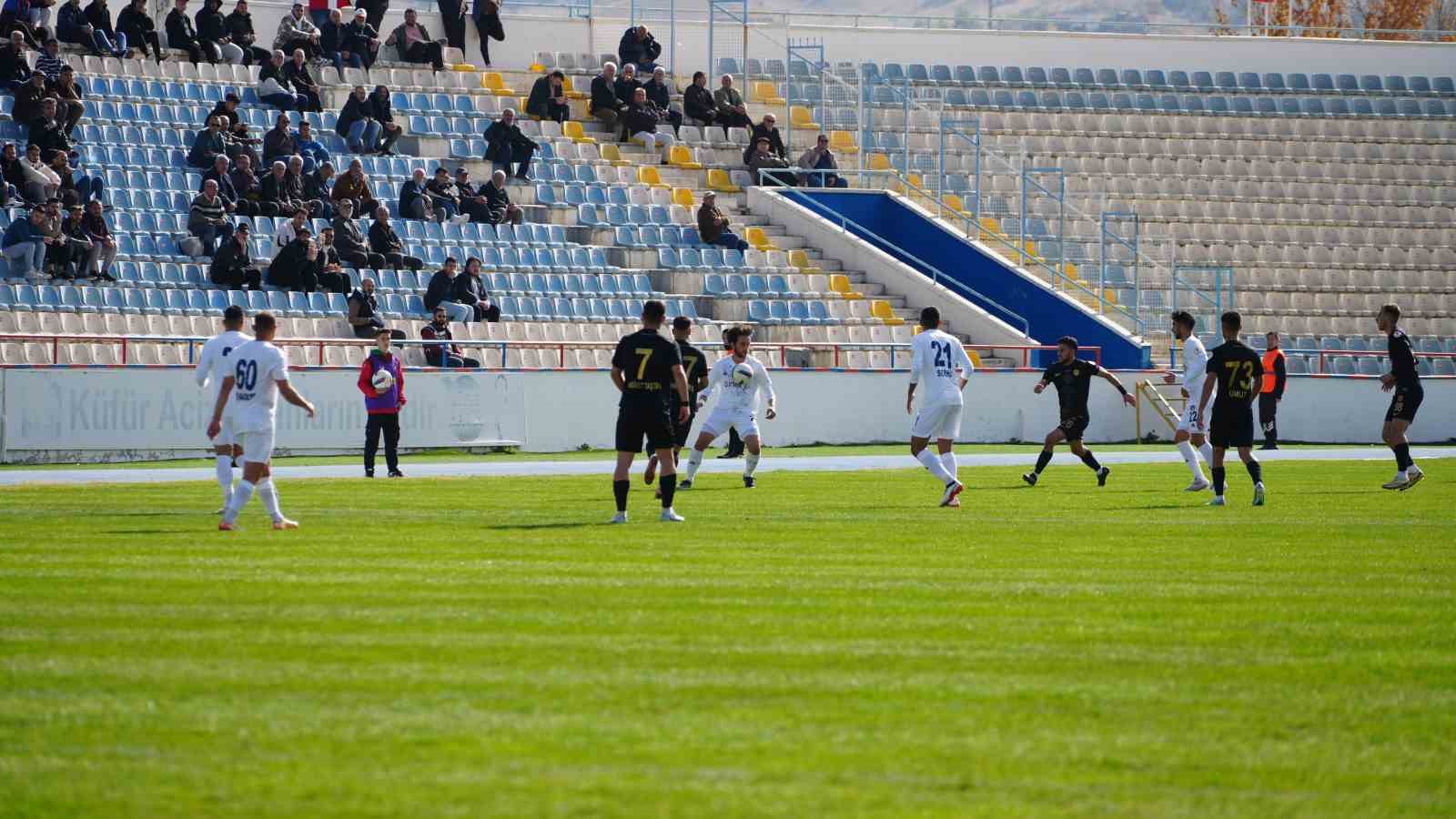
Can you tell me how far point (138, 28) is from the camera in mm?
37750

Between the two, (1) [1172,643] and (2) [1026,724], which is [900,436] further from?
(2) [1026,724]

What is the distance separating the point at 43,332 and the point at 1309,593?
2200 cm

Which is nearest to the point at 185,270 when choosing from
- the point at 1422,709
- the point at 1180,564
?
the point at 1180,564

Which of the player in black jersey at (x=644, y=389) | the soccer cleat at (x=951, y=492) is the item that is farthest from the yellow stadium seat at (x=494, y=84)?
the player in black jersey at (x=644, y=389)

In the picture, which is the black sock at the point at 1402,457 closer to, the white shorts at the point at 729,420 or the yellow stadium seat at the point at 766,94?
the white shorts at the point at 729,420

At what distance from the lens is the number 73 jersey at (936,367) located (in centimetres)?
2117

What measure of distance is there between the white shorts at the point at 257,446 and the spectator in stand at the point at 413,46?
86.0ft

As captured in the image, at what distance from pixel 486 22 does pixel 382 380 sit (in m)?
19.4

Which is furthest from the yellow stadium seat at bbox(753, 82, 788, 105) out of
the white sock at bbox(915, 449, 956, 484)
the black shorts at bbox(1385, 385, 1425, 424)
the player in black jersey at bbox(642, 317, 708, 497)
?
the white sock at bbox(915, 449, 956, 484)

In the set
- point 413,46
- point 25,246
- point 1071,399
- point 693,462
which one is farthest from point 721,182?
point 693,462

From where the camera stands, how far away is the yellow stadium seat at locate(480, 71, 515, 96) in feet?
139

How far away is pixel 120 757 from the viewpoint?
23.6 ft

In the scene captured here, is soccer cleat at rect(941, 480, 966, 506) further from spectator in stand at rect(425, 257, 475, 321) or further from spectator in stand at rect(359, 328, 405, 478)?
spectator in stand at rect(425, 257, 475, 321)

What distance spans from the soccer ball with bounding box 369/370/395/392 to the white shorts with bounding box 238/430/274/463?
350 inches
